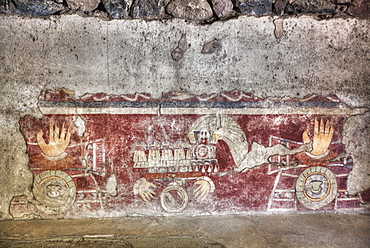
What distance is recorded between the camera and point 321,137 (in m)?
2.09

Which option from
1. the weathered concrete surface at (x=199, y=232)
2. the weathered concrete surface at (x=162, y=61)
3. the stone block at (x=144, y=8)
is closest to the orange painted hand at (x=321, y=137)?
the weathered concrete surface at (x=162, y=61)

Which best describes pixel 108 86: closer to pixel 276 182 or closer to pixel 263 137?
pixel 263 137

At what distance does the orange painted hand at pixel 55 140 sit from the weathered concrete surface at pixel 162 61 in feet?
0.54

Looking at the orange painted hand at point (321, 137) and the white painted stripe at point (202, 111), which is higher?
the white painted stripe at point (202, 111)

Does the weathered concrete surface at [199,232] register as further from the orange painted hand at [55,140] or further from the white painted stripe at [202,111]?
the white painted stripe at [202,111]

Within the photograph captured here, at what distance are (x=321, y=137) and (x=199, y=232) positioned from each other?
4.35ft

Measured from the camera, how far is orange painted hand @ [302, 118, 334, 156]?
2.08m

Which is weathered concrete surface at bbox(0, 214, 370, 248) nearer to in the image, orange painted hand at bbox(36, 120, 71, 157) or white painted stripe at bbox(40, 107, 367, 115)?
orange painted hand at bbox(36, 120, 71, 157)

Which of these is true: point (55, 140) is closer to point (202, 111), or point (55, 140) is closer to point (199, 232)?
point (202, 111)

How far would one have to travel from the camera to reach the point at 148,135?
2018 mm

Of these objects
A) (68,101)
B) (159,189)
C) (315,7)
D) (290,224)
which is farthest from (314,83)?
(68,101)

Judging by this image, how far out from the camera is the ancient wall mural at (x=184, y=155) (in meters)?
1.97

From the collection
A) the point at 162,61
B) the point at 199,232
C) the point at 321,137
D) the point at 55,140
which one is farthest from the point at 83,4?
the point at 321,137

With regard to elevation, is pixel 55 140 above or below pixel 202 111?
below
